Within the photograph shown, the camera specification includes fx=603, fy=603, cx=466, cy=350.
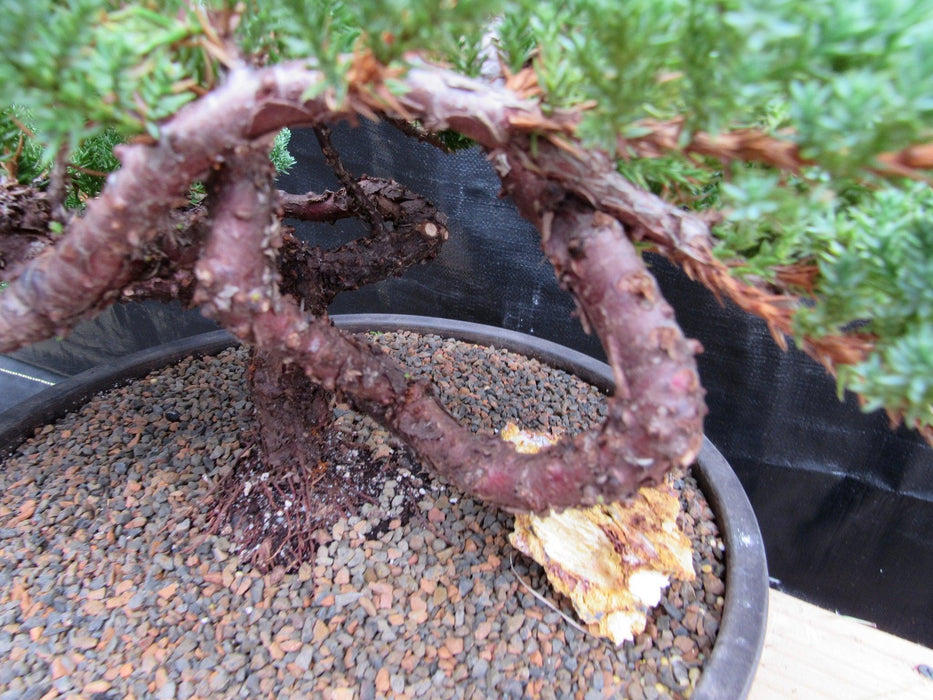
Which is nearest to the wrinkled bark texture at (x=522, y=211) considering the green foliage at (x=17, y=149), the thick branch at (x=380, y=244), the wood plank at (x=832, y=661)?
the green foliage at (x=17, y=149)

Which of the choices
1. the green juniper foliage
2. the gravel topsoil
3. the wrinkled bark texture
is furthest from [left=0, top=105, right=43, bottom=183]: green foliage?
the gravel topsoil

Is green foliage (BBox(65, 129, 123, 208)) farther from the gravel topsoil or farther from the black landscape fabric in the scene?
the black landscape fabric

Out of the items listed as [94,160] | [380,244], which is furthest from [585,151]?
[94,160]

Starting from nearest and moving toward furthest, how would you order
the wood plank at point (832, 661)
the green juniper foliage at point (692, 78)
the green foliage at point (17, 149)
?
the green juniper foliage at point (692, 78) → the green foliage at point (17, 149) → the wood plank at point (832, 661)

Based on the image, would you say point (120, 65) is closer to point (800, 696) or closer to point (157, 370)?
point (157, 370)

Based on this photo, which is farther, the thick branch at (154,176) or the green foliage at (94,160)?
the green foliage at (94,160)

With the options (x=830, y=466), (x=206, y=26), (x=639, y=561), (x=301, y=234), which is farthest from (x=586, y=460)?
(x=301, y=234)

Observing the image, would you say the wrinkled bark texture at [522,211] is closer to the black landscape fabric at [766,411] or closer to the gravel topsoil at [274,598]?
the gravel topsoil at [274,598]
